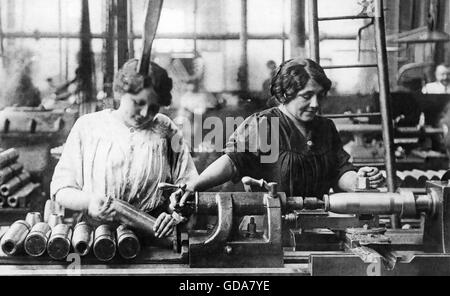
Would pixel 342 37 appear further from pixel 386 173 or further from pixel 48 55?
pixel 48 55

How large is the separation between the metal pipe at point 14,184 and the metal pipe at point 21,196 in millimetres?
30

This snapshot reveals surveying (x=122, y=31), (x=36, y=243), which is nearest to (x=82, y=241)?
(x=36, y=243)

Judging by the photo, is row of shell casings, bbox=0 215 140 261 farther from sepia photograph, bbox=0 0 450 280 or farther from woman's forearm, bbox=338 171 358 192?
woman's forearm, bbox=338 171 358 192

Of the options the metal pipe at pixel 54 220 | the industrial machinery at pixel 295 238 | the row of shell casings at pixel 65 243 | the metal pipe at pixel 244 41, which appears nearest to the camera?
the industrial machinery at pixel 295 238

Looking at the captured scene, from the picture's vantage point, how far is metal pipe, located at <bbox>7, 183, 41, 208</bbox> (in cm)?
327

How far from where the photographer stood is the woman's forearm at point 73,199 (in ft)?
10.3

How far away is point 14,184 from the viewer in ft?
10.8

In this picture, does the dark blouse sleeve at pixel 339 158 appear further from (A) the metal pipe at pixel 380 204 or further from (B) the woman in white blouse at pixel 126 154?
(B) the woman in white blouse at pixel 126 154

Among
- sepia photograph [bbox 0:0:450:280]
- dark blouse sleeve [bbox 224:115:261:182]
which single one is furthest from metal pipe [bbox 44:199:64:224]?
dark blouse sleeve [bbox 224:115:261:182]

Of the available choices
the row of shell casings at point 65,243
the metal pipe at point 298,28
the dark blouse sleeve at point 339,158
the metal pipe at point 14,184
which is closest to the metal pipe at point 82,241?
the row of shell casings at point 65,243

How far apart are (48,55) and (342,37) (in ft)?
5.96

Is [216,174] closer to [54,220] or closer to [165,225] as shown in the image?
[165,225]

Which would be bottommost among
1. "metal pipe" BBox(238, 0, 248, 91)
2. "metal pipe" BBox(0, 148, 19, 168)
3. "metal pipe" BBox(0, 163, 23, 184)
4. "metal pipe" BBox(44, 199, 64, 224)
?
"metal pipe" BBox(44, 199, 64, 224)

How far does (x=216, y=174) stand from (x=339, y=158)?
776 millimetres
